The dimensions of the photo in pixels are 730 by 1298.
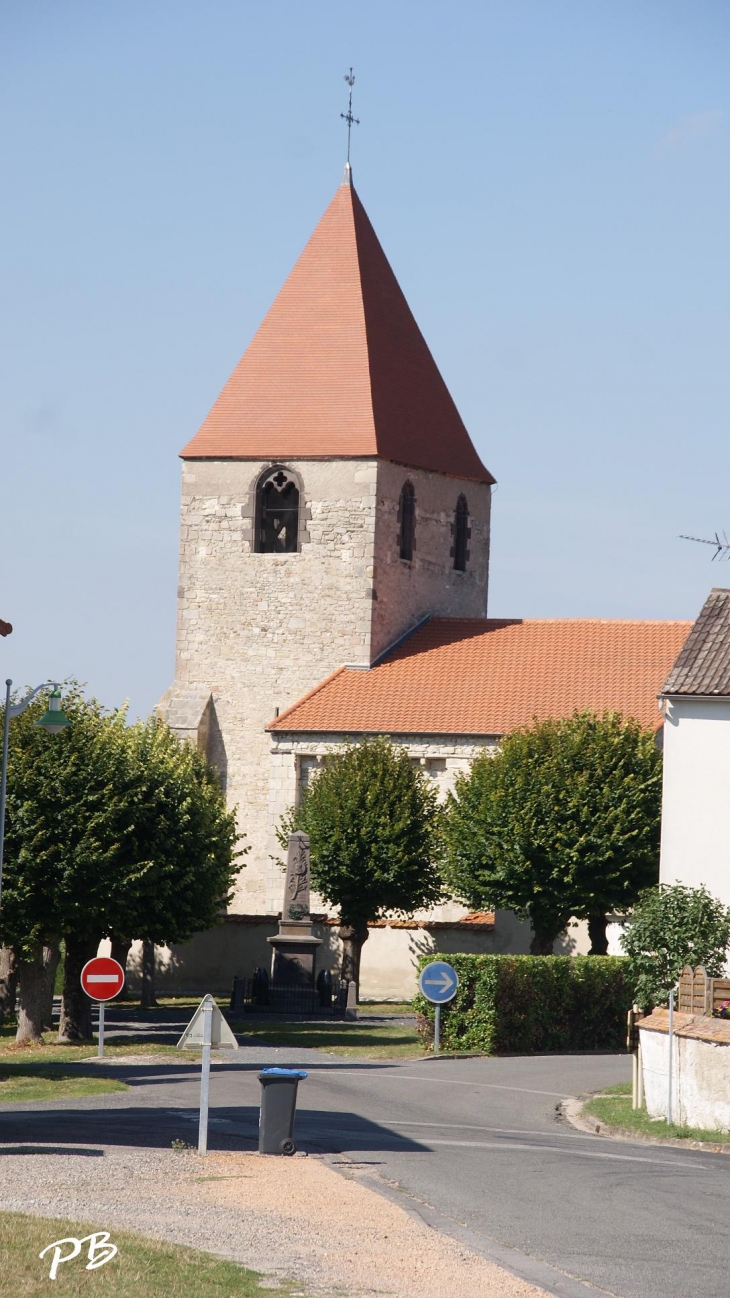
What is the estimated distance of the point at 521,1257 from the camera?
38.9 ft

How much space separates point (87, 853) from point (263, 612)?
63.1ft

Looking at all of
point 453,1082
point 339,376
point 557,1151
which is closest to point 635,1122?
point 557,1151

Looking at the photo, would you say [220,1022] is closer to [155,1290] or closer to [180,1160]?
[180,1160]

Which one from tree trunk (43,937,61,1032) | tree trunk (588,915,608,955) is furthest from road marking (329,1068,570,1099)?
tree trunk (588,915,608,955)

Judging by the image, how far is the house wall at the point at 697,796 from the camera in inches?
1209

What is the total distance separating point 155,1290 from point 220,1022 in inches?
246

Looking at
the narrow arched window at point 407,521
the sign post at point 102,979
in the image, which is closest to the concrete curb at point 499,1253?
the sign post at point 102,979

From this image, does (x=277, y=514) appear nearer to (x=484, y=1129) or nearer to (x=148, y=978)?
(x=148, y=978)

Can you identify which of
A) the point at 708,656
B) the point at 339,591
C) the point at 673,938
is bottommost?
the point at 673,938

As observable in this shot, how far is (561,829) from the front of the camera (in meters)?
39.5

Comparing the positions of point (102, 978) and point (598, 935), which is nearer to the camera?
point (102, 978)

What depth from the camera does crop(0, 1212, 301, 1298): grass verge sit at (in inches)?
405

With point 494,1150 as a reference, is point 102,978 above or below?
above

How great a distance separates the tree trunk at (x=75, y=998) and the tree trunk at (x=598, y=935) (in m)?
12.2
